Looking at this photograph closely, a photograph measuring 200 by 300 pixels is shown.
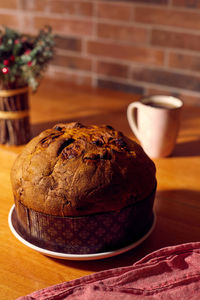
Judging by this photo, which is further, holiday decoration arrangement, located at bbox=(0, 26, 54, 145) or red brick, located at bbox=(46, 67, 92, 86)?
red brick, located at bbox=(46, 67, 92, 86)

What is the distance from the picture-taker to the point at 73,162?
2.17 ft

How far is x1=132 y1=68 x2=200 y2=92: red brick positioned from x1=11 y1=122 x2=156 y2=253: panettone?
0.94 meters

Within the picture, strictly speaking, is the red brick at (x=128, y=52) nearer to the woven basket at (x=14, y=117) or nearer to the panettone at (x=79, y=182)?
the woven basket at (x=14, y=117)

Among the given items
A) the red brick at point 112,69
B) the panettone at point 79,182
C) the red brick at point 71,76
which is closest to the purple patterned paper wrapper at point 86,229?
the panettone at point 79,182

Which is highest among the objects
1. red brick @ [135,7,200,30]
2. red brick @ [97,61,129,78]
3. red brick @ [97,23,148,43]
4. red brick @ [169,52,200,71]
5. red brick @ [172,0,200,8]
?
red brick @ [172,0,200,8]

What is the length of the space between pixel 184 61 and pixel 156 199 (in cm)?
85

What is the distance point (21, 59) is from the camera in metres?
1.05

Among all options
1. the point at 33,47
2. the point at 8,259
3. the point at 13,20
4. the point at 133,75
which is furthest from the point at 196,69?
the point at 8,259

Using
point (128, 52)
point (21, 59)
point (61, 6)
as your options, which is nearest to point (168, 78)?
point (128, 52)

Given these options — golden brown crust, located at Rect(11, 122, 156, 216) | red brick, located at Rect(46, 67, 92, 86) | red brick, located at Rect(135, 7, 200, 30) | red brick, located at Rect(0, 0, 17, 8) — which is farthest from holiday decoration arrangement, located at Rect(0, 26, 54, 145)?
red brick, located at Rect(0, 0, 17, 8)

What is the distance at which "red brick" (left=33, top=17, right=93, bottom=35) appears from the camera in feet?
5.72

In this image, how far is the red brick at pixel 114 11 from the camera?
161cm

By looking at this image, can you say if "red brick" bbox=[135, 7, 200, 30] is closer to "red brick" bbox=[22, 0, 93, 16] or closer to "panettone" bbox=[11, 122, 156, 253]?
"red brick" bbox=[22, 0, 93, 16]

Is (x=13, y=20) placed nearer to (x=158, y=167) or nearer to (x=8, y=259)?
(x=158, y=167)
